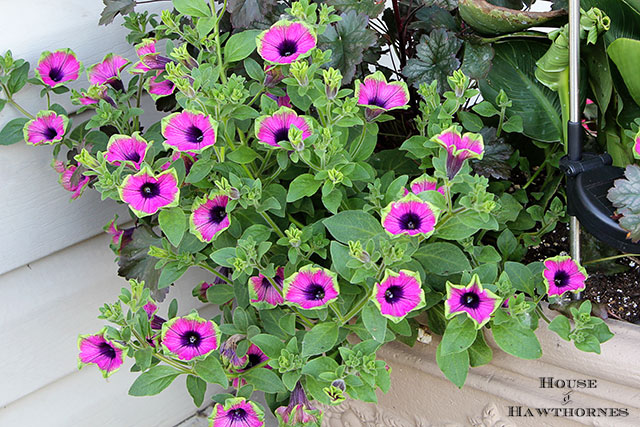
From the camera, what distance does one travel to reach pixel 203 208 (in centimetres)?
79

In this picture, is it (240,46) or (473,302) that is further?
(240,46)

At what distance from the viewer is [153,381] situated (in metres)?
0.80

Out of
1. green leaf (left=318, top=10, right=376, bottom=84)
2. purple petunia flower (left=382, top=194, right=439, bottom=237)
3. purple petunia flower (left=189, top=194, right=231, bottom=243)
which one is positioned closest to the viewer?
purple petunia flower (left=382, top=194, right=439, bottom=237)

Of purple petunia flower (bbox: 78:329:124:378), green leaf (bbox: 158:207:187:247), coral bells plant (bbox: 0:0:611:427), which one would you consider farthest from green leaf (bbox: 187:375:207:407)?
green leaf (bbox: 158:207:187:247)

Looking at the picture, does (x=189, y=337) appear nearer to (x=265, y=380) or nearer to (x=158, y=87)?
(x=265, y=380)

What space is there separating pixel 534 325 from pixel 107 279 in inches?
28.8

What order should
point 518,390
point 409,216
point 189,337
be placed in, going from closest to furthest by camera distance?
point 409,216 < point 189,337 < point 518,390

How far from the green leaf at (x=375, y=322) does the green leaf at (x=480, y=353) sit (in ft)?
0.60

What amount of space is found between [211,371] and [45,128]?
0.43 metres

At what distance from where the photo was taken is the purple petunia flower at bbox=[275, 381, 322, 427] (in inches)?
31.7

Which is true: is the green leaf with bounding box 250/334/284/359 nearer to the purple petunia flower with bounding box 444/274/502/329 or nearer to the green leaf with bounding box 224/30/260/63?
the purple petunia flower with bounding box 444/274/502/329

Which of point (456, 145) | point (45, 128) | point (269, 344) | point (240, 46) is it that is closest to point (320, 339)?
point (269, 344)

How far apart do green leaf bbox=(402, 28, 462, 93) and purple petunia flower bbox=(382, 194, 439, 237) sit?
12.6 inches

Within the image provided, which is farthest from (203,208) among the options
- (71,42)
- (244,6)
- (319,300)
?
(71,42)
